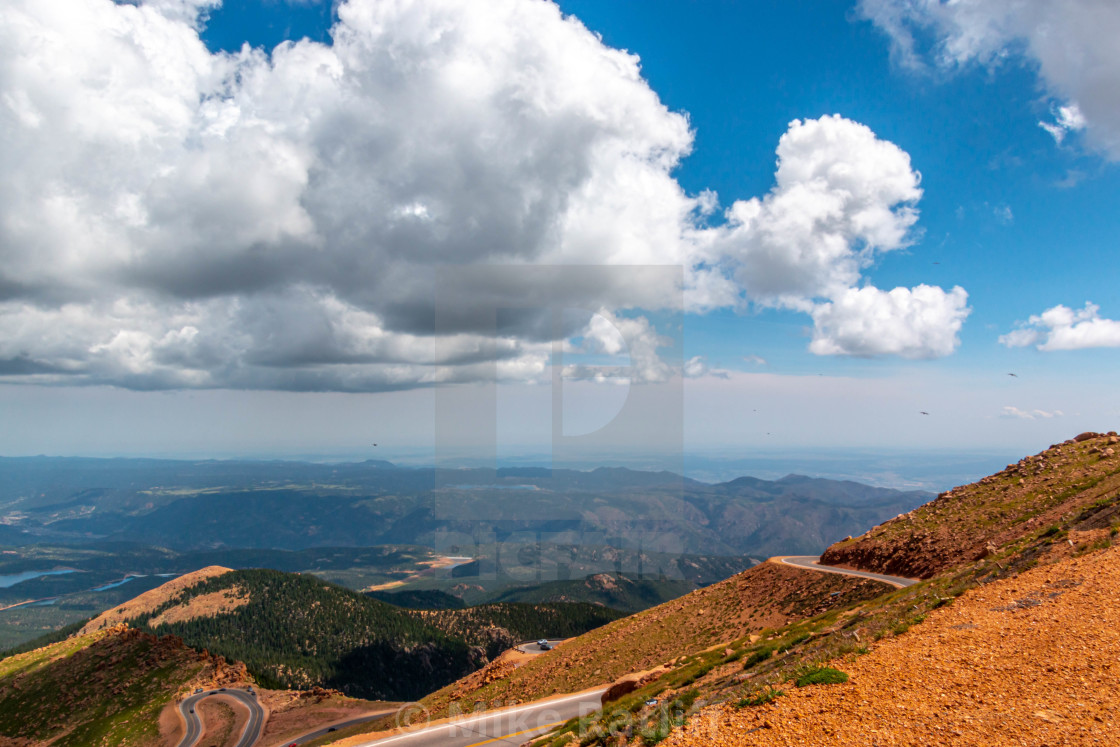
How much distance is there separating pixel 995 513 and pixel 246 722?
97.8 metres

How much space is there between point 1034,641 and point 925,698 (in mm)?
4513

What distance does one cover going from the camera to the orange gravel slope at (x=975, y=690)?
8.75 metres

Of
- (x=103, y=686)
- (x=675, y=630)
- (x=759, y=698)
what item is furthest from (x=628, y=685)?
(x=103, y=686)

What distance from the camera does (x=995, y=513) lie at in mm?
33156

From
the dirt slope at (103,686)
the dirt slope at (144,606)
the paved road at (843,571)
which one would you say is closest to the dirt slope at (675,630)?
the paved road at (843,571)

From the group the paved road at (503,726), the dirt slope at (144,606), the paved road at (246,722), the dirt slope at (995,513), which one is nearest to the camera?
the paved road at (503,726)

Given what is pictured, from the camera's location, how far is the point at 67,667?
100 m

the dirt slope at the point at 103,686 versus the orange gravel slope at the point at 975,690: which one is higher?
the orange gravel slope at the point at 975,690

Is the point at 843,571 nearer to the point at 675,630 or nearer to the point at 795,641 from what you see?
the point at 675,630

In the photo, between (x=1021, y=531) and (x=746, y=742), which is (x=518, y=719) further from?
(x=1021, y=531)

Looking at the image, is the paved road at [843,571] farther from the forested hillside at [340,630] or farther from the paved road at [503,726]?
the forested hillside at [340,630]

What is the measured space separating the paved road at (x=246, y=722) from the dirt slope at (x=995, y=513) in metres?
81.4

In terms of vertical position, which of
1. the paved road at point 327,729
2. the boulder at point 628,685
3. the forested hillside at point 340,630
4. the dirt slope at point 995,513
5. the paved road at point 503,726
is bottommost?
the forested hillside at point 340,630

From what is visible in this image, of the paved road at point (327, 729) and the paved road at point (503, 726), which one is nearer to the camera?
the paved road at point (503, 726)
